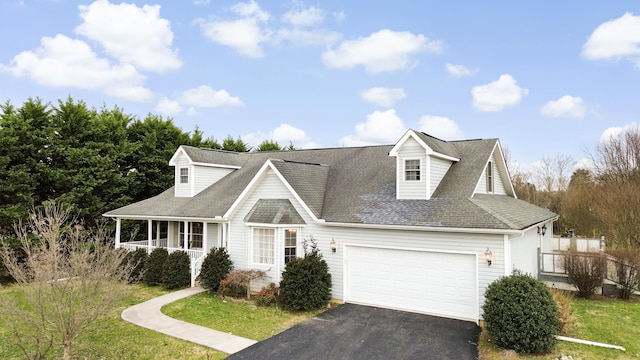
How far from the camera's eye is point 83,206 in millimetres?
20484

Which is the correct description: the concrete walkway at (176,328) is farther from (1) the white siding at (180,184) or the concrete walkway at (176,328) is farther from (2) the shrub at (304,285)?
(1) the white siding at (180,184)

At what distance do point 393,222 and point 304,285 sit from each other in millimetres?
3695

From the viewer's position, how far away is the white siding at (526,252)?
11386 millimetres

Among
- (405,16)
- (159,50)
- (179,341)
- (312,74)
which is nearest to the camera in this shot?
(179,341)

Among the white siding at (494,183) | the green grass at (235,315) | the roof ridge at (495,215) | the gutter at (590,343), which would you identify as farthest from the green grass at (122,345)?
the white siding at (494,183)

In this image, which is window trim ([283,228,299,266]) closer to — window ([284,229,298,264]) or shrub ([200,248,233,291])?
window ([284,229,298,264])

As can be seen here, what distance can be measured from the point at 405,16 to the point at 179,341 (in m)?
16.5

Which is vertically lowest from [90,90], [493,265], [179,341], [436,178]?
[179,341]

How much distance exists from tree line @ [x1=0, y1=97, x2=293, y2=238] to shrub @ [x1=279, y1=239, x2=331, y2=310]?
1438cm

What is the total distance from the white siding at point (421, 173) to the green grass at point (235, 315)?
5336mm

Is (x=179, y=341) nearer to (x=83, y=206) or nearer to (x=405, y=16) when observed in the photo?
(x=83, y=206)

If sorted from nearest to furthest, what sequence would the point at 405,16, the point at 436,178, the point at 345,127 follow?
the point at 436,178, the point at 405,16, the point at 345,127

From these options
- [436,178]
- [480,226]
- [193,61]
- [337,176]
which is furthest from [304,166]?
[193,61]

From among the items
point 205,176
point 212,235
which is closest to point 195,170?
point 205,176
